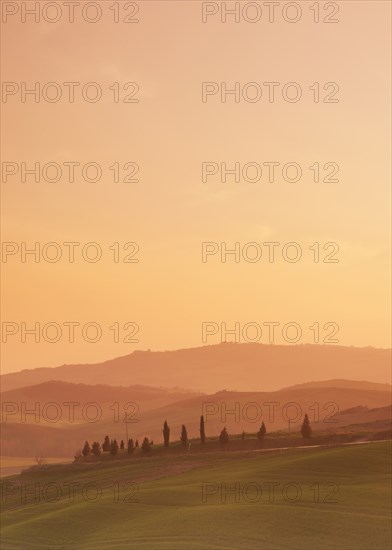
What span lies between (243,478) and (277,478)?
4.02m

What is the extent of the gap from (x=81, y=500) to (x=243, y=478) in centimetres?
1779

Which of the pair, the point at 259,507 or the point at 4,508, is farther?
the point at 4,508

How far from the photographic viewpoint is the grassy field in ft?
202

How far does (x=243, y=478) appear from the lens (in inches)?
3519

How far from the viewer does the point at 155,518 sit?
2795 inches

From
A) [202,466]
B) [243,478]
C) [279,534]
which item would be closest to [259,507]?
[279,534]

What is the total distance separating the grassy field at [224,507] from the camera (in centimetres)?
6159

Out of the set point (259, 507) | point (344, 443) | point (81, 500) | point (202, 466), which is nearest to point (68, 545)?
point (259, 507)

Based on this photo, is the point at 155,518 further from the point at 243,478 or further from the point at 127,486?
the point at 127,486

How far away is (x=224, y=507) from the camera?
71.0 meters

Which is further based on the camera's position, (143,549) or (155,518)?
(155,518)

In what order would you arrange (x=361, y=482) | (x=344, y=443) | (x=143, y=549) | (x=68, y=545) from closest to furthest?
(x=143, y=549) → (x=68, y=545) → (x=361, y=482) → (x=344, y=443)

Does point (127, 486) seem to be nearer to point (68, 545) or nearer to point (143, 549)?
point (68, 545)

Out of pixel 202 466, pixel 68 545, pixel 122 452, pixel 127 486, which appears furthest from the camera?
pixel 122 452
